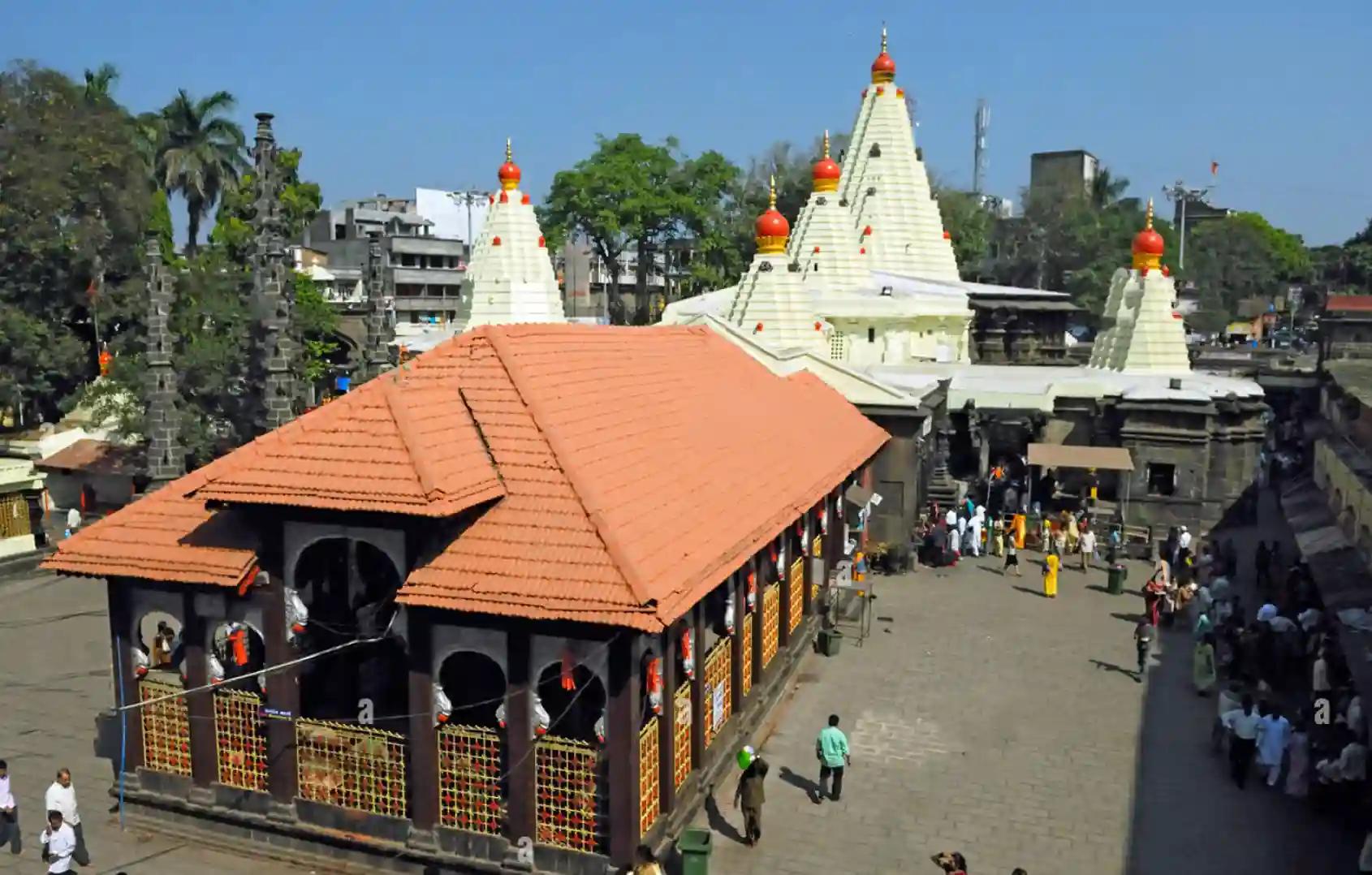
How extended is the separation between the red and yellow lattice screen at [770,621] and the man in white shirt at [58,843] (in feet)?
26.4

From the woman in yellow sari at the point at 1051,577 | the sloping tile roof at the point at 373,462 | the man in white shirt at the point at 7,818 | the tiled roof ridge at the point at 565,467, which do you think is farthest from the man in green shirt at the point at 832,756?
the woman in yellow sari at the point at 1051,577

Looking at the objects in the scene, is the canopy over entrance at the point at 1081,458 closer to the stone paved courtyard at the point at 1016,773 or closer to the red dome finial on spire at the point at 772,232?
the stone paved courtyard at the point at 1016,773

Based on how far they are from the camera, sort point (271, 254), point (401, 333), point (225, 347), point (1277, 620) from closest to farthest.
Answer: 1. point (1277, 620)
2. point (271, 254)
3. point (225, 347)
4. point (401, 333)

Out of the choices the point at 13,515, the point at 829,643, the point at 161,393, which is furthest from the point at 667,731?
the point at 13,515

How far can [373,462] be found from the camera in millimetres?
9586

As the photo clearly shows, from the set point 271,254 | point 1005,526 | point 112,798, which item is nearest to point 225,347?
point 271,254

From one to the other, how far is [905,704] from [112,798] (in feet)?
32.3

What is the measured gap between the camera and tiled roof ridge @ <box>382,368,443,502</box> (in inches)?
359

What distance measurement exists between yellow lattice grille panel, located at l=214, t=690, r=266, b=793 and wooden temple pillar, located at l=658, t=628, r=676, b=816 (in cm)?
400

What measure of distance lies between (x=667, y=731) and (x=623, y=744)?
91 cm

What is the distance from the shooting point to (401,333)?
4941 centimetres

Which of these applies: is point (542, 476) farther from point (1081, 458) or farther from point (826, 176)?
point (826, 176)

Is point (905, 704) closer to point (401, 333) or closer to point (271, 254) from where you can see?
point (271, 254)

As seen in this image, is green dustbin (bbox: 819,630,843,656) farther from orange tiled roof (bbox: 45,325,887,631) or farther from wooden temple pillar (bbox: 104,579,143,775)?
wooden temple pillar (bbox: 104,579,143,775)
